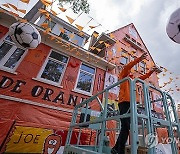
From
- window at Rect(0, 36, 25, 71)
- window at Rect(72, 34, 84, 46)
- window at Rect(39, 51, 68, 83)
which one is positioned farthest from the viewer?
window at Rect(72, 34, 84, 46)

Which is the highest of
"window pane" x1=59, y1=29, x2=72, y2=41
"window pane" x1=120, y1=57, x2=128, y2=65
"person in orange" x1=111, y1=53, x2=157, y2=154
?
"window pane" x1=120, y1=57, x2=128, y2=65

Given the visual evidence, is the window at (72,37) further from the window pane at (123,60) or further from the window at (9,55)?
the window pane at (123,60)

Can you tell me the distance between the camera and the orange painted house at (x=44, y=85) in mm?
5801

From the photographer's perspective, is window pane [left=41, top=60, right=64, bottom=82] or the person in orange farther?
window pane [left=41, top=60, right=64, bottom=82]

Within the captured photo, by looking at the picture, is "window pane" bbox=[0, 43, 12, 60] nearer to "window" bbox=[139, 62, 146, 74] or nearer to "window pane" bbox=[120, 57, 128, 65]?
"window pane" bbox=[120, 57, 128, 65]

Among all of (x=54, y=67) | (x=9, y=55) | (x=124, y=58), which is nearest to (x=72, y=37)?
(x=54, y=67)

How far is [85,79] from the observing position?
8859 millimetres

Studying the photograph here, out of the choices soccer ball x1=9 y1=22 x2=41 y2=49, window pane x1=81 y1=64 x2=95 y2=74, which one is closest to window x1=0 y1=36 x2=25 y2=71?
soccer ball x1=9 y1=22 x2=41 y2=49

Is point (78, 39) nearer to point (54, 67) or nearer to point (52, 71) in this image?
point (54, 67)

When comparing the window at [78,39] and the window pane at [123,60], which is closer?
the window at [78,39]

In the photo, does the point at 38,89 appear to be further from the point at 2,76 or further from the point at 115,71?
the point at 115,71

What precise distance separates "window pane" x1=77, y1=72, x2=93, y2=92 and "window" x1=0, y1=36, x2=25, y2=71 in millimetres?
3424

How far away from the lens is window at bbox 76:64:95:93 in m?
8.51

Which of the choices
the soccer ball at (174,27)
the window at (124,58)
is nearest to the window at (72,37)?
the window at (124,58)
